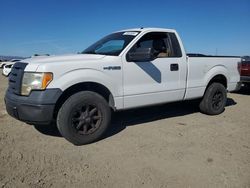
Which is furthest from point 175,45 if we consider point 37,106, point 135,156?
point 37,106

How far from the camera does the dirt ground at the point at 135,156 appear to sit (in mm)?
3135

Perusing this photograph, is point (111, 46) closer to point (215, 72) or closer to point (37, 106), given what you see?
point (37, 106)

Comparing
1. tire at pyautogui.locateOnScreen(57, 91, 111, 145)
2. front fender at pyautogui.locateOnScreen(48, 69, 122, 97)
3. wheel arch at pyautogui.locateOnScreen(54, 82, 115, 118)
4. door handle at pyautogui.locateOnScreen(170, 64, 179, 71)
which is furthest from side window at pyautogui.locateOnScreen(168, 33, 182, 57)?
tire at pyautogui.locateOnScreen(57, 91, 111, 145)

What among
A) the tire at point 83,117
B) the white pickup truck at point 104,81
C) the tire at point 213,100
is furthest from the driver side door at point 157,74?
the tire at point 213,100

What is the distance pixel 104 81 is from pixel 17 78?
139 cm

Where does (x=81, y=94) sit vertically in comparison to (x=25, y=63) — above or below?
below

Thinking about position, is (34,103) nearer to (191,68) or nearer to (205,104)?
(191,68)

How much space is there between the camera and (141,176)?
322cm

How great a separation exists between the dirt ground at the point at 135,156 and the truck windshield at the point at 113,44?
1.54m

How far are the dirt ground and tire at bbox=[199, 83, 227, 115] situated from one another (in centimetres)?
54

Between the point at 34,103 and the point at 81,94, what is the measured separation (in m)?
0.74

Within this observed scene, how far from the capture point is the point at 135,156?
3826mm

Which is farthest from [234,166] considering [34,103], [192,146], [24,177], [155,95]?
[34,103]

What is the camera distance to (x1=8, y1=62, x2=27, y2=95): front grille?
13.3ft
